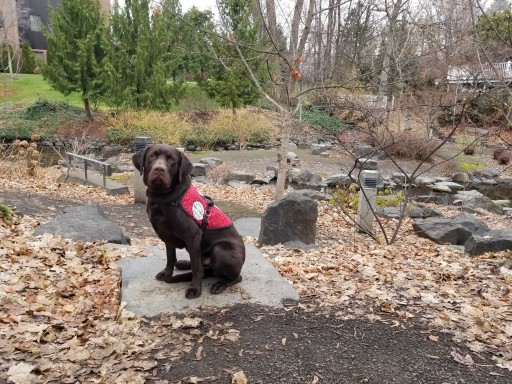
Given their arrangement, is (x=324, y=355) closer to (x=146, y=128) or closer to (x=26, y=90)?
(x=146, y=128)

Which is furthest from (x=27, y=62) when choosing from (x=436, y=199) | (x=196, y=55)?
(x=436, y=199)

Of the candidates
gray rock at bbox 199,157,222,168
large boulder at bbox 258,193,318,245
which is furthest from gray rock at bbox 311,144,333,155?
large boulder at bbox 258,193,318,245

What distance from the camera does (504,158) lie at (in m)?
18.7

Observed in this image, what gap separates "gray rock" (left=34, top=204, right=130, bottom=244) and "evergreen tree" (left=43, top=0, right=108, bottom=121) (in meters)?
16.8

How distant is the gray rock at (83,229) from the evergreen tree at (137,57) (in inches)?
633

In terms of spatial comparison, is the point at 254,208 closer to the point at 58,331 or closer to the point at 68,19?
the point at 58,331

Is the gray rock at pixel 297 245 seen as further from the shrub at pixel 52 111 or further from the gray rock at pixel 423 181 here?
A: the shrub at pixel 52 111

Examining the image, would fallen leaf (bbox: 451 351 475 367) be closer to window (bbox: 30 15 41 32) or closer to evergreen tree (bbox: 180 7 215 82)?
evergreen tree (bbox: 180 7 215 82)

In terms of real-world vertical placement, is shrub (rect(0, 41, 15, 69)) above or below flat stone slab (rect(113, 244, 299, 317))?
above

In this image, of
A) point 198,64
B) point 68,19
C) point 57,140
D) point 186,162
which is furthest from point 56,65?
point 186,162

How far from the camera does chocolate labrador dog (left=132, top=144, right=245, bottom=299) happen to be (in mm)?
3221

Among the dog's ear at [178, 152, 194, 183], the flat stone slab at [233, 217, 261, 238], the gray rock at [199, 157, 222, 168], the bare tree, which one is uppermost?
the bare tree

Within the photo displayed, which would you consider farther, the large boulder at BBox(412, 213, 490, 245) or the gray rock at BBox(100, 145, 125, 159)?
the gray rock at BBox(100, 145, 125, 159)

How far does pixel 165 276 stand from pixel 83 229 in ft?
6.91
